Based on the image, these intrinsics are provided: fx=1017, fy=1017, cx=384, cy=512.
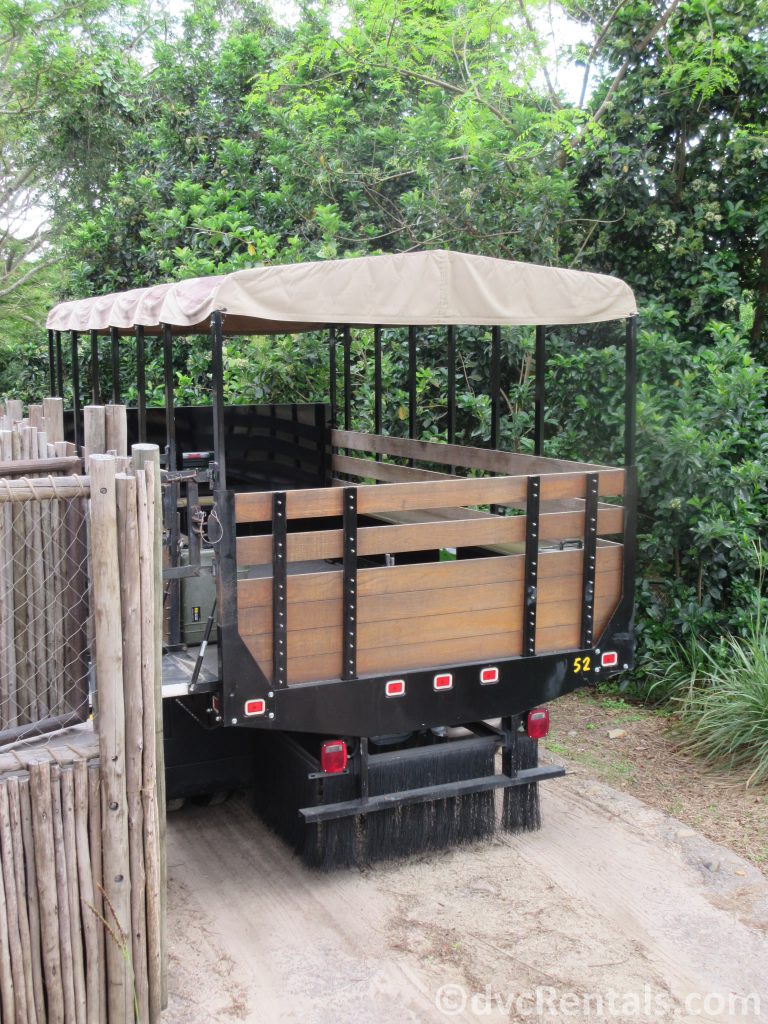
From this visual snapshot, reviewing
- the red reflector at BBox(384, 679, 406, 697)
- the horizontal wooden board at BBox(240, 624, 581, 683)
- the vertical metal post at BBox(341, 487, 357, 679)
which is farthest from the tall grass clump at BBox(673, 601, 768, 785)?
the vertical metal post at BBox(341, 487, 357, 679)

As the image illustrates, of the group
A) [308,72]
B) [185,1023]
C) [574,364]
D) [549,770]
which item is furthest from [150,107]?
[185,1023]

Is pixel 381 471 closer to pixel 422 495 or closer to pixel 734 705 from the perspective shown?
Result: pixel 422 495

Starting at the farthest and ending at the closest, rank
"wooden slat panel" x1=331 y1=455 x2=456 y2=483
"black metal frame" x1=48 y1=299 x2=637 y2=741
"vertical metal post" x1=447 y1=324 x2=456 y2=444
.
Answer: "vertical metal post" x1=447 y1=324 x2=456 y2=444
"wooden slat panel" x1=331 y1=455 x2=456 y2=483
"black metal frame" x1=48 y1=299 x2=637 y2=741

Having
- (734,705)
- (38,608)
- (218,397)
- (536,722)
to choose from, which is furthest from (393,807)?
(734,705)

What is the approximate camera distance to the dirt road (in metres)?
3.74

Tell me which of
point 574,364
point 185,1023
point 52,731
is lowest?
point 185,1023

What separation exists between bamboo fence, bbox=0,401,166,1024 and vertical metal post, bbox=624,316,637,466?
8.84 feet

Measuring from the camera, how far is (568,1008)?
146 inches

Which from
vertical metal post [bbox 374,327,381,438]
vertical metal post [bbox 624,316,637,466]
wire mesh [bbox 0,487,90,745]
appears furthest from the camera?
vertical metal post [bbox 374,327,381,438]

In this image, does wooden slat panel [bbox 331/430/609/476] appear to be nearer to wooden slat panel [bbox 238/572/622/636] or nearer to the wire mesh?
wooden slat panel [bbox 238/572/622/636]

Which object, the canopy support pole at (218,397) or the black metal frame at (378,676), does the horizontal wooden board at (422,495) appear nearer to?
the black metal frame at (378,676)

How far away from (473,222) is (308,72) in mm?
3322

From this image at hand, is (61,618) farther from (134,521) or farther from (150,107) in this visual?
(150,107)

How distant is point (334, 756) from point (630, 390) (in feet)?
7.95
